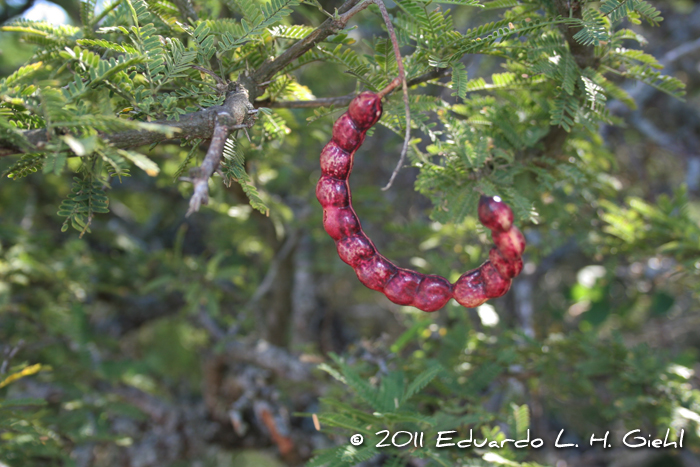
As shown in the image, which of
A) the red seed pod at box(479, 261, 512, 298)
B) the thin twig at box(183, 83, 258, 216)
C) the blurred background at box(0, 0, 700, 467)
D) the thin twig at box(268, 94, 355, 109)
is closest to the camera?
the thin twig at box(183, 83, 258, 216)

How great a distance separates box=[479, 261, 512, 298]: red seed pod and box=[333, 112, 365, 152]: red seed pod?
547mm

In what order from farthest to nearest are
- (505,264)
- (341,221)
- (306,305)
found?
(306,305), (341,221), (505,264)

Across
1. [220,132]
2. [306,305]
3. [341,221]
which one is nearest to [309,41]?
[220,132]

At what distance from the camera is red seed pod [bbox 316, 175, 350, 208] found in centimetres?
133

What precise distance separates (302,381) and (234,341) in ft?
2.41

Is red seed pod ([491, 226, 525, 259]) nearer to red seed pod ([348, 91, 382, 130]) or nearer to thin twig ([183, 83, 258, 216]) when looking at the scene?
red seed pod ([348, 91, 382, 130])

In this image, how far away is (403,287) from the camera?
53.3 inches

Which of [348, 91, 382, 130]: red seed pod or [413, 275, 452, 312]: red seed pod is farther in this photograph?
[413, 275, 452, 312]: red seed pod

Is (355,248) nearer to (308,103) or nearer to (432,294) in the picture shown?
(432,294)

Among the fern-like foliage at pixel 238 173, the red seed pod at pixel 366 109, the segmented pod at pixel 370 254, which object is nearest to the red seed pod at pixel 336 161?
the segmented pod at pixel 370 254

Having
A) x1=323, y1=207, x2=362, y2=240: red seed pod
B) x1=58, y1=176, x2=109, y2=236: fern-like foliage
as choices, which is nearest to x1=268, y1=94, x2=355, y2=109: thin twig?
x1=323, y1=207, x2=362, y2=240: red seed pod

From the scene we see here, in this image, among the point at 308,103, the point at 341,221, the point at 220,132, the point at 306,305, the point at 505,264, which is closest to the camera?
the point at 220,132

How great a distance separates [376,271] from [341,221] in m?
0.19

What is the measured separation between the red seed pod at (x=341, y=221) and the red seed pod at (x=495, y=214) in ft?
1.28
